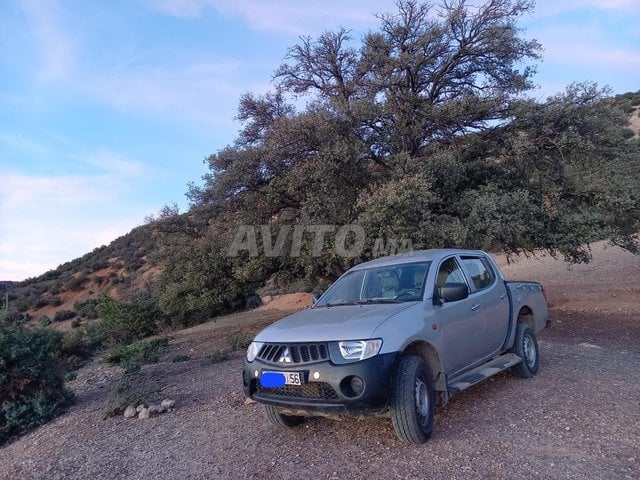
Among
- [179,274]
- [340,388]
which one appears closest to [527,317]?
[340,388]

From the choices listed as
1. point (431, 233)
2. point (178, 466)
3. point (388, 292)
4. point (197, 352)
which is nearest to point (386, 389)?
point (388, 292)

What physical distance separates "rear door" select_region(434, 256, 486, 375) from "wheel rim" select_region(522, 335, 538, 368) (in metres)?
1.20

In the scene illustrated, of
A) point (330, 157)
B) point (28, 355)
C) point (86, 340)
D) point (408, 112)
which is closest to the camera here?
point (28, 355)

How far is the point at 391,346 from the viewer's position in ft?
14.5

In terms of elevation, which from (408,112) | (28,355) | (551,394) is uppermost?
(408,112)

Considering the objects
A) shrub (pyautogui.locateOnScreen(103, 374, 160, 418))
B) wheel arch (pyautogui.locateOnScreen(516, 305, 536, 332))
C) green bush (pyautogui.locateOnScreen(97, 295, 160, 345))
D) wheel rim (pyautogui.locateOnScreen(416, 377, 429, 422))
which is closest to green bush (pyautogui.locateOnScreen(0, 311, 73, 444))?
shrub (pyautogui.locateOnScreen(103, 374, 160, 418))

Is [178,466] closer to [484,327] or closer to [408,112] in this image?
[484,327]

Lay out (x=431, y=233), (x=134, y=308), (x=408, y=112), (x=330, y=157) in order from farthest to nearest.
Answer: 1. (x=134, y=308)
2. (x=408, y=112)
3. (x=330, y=157)
4. (x=431, y=233)

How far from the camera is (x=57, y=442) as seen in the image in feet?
18.6

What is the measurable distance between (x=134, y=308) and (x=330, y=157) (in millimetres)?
12439

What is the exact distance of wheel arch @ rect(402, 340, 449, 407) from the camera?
4.92m

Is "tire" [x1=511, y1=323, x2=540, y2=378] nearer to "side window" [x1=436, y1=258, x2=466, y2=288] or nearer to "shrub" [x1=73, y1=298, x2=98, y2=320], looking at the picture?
"side window" [x1=436, y1=258, x2=466, y2=288]

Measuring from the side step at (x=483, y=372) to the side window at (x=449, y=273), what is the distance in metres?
1.00

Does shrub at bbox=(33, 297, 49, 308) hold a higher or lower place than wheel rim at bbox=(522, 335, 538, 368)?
higher
